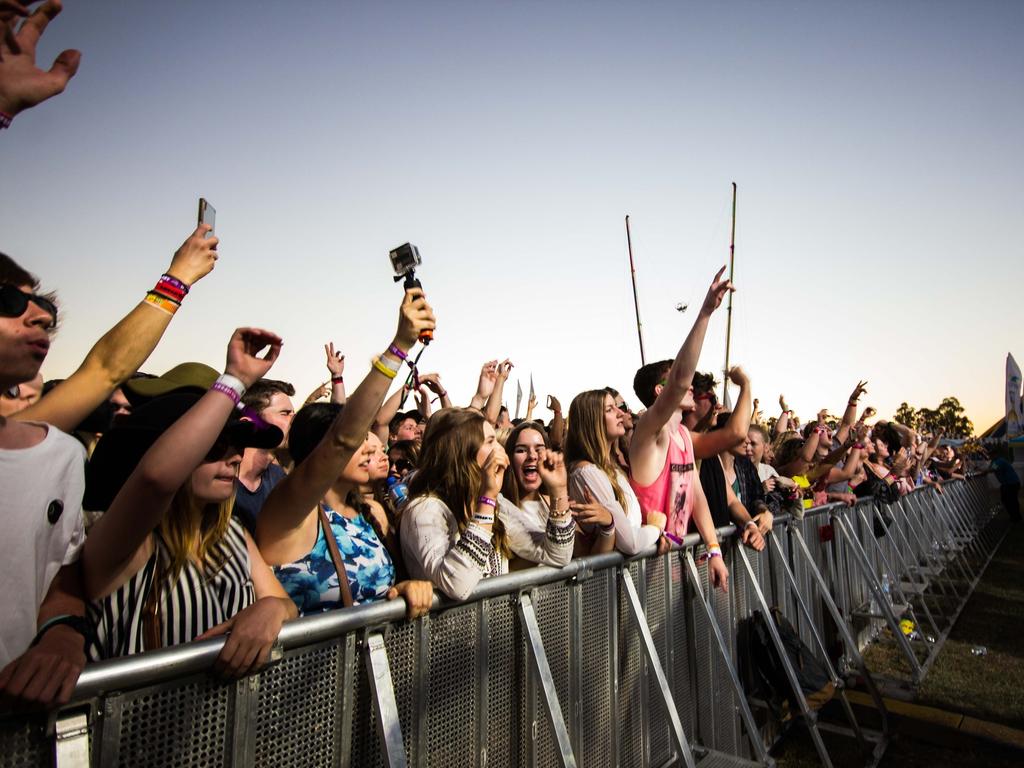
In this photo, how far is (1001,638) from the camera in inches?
296

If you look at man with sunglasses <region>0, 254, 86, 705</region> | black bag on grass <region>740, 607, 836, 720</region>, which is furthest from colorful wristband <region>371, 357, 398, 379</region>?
black bag on grass <region>740, 607, 836, 720</region>

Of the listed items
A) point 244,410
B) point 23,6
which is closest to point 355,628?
point 244,410

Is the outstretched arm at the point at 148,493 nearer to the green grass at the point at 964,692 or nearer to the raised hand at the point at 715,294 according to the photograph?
the raised hand at the point at 715,294

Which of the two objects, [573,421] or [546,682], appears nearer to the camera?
[546,682]

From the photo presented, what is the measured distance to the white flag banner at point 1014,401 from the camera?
2395 cm

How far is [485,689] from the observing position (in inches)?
101

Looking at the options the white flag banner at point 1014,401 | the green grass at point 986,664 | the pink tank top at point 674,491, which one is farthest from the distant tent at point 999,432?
the pink tank top at point 674,491

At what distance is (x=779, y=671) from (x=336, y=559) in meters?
3.21

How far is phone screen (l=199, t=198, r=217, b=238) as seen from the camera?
2035mm

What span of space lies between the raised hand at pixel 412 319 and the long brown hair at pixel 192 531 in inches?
30.6

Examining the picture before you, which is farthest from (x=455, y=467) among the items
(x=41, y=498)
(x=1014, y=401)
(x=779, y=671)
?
(x=1014, y=401)

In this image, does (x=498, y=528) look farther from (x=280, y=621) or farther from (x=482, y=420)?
(x=280, y=621)

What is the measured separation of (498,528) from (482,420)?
0.52 meters

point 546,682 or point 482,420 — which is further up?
point 482,420
